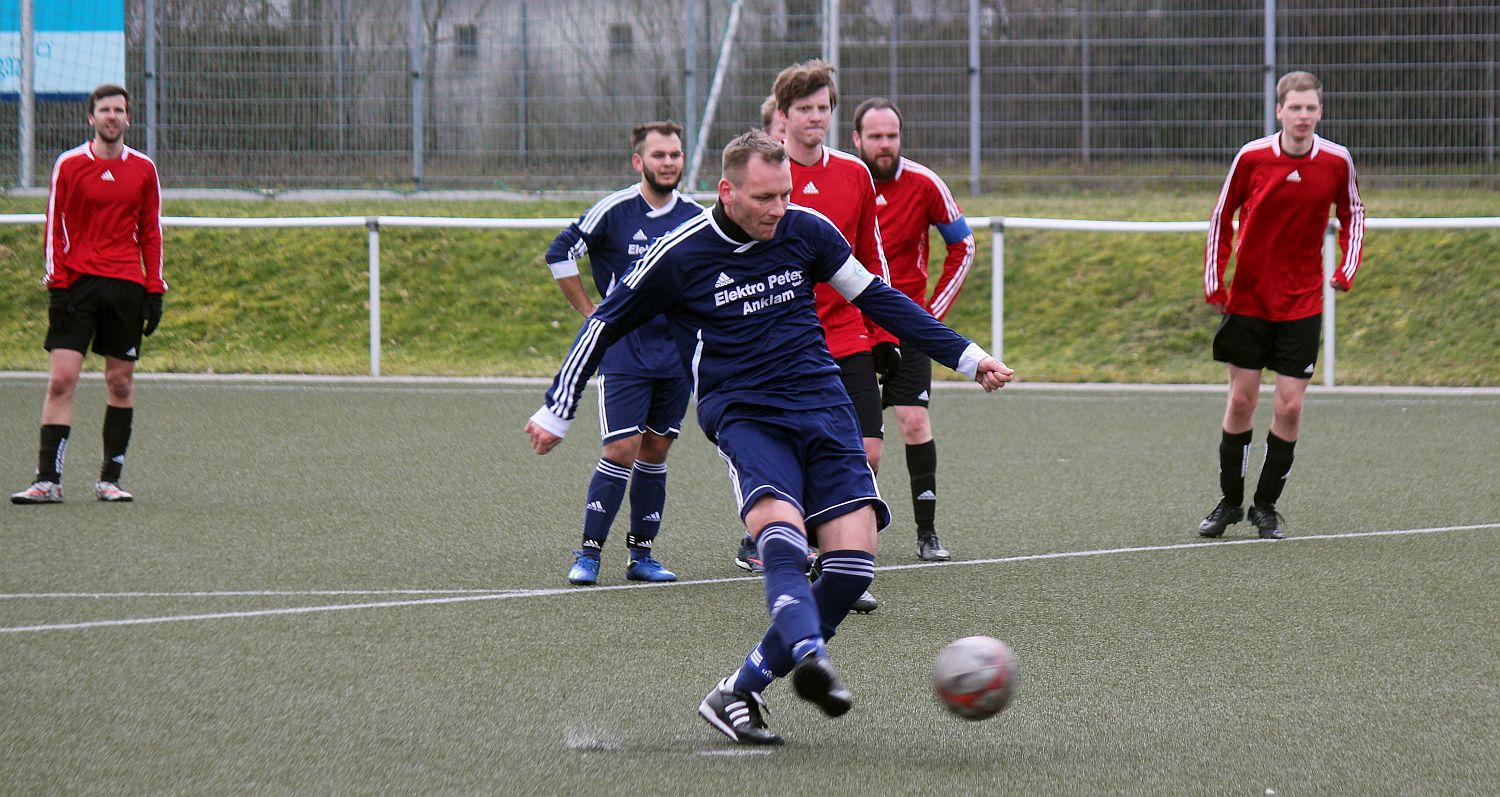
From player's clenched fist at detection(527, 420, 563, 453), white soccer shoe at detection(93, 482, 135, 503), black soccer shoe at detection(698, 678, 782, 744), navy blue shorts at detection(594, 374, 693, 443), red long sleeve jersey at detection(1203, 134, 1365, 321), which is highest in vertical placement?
red long sleeve jersey at detection(1203, 134, 1365, 321)

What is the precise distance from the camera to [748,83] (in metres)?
18.8

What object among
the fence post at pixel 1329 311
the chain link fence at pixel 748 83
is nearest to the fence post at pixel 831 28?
the chain link fence at pixel 748 83

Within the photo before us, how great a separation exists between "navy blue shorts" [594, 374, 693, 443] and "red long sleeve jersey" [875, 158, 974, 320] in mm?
1077

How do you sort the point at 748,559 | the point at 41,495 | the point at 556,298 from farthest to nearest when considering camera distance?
1. the point at 556,298
2. the point at 41,495
3. the point at 748,559

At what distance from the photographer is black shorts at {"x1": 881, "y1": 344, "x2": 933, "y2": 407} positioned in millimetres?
7902

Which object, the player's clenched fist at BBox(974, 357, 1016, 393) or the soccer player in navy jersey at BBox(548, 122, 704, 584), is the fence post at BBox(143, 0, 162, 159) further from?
the player's clenched fist at BBox(974, 357, 1016, 393)

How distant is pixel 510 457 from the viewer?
36.6ft

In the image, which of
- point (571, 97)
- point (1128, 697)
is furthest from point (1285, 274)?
point (571, 97)

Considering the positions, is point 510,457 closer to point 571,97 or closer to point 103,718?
point 103,718

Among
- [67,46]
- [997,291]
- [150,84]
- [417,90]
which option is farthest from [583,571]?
[67,46]

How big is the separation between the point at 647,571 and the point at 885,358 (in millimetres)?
1411

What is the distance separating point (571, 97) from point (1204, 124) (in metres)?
6.51

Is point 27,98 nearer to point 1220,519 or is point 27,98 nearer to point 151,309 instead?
point 151,309

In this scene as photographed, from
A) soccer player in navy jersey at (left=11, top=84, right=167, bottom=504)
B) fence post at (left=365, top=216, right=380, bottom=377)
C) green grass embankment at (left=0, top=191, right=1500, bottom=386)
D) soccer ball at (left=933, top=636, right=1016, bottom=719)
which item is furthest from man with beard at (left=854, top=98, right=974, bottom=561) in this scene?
fence post at (left=365, top=216, right=380, bottom=377)
